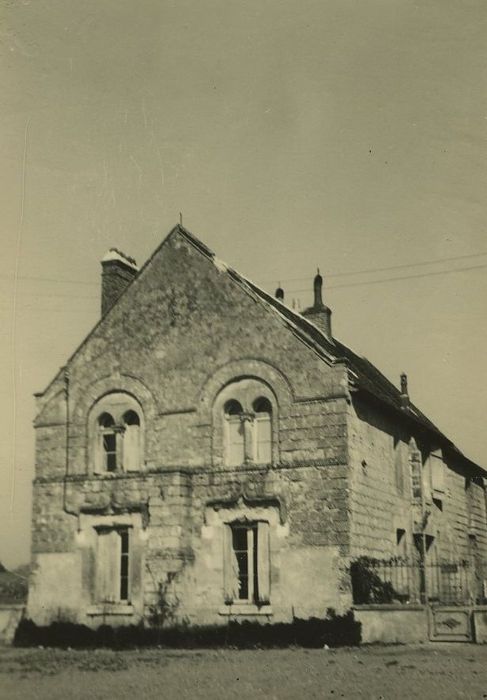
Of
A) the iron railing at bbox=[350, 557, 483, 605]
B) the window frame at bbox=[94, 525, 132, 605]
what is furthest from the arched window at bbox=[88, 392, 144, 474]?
the iron railing at bbox=[350, 557, 483, 605]

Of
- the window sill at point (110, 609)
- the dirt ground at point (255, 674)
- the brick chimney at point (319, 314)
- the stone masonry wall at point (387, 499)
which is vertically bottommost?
the dirt ground at point (255, 674)

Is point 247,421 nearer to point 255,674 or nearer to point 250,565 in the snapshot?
point 250,565

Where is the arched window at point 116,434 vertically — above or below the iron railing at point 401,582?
above

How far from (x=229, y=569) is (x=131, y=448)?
4139mm

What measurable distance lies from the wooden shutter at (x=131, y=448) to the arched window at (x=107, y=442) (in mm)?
321

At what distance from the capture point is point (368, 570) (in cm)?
2042

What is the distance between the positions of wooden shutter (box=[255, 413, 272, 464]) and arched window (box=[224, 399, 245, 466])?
362 millimetres

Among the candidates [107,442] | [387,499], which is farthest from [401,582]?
[107,442]

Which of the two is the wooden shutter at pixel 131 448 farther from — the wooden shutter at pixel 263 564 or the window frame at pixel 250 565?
the wooden shutter at pixel 263 564

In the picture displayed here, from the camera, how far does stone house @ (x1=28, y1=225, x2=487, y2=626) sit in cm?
2047

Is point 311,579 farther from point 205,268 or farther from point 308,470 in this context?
point 205,268

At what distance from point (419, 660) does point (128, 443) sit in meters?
9.89

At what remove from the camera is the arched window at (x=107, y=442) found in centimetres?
2333

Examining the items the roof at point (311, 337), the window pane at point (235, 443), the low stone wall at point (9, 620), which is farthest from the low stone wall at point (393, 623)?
the low stone wall at point (9, 620)
